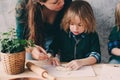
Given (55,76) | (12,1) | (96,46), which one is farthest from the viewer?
(12,1)

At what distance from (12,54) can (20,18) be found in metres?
0.45

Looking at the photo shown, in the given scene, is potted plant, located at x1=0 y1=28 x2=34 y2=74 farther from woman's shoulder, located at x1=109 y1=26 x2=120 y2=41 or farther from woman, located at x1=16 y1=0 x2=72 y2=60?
woman's shoulder, located at x1=109 y1=26 x2=120 y2=41

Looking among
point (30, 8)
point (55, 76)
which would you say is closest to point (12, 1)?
point (30, 8)

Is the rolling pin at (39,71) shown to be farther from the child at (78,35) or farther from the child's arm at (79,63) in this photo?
the child at (78,35)

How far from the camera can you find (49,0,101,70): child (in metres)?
1.37

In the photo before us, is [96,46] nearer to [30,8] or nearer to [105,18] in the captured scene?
[105,18]

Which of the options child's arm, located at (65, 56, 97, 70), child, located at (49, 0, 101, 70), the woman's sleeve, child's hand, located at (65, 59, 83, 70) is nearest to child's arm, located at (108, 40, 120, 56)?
child, located at (49, 0, 101, 70)

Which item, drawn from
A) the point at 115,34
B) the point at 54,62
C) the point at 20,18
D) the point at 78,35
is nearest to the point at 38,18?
the point at 20,18

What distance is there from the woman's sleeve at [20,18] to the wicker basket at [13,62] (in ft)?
1.23

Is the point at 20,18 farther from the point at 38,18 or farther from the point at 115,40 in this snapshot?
the point at 115,40

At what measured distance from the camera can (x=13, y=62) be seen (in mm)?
1075

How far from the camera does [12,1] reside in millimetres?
1490

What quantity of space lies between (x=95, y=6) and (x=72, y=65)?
49cm

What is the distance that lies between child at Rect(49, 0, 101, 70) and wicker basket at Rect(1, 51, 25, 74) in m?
0.36
